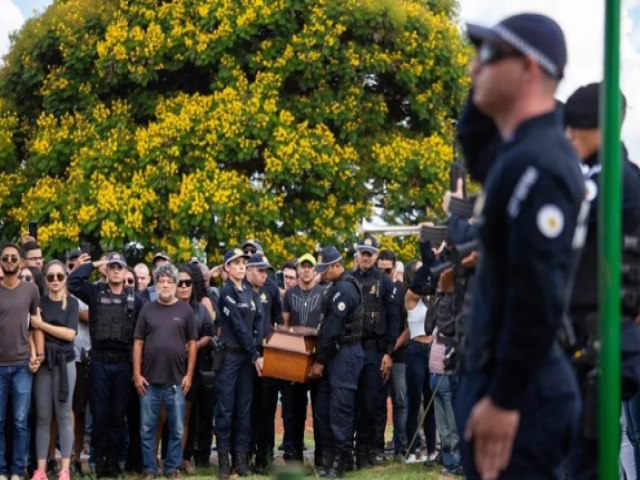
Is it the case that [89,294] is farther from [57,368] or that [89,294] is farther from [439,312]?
[439,312]

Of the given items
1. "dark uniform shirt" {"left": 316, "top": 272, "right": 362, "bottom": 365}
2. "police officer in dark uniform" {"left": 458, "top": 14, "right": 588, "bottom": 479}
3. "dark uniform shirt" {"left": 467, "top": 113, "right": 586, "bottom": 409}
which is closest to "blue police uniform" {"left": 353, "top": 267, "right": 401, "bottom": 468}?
"dark uniform shirt" {"left": 316, "top": 272, "right": 362, "bottom": 365}

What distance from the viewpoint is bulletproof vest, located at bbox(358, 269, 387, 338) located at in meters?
16.0

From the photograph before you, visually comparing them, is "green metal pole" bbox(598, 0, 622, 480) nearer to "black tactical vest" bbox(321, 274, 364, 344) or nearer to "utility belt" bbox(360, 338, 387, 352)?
"black tactical vest" bbox(321, 274, 364, 344)

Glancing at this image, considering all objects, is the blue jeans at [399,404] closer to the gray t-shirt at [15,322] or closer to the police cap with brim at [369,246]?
the police cap with brim at [369,246]

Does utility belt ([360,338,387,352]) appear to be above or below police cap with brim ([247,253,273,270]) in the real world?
below

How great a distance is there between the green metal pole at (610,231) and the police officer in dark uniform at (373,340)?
12.0m

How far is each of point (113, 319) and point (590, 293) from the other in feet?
29.7

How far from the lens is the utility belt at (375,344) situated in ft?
53.4

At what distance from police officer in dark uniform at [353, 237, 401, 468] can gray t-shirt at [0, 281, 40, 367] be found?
426 centimetres

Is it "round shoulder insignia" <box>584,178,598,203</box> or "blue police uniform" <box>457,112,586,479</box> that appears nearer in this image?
"blue police uniform" <box>457,112,586,479</box>

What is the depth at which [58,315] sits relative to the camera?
45.0ft

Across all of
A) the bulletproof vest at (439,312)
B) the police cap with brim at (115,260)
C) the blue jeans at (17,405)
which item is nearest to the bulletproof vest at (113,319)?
the police cap with brim at (115,260)

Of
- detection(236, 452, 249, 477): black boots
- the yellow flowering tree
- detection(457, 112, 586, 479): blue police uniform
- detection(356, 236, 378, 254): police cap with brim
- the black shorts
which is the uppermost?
the yellow flowering tree

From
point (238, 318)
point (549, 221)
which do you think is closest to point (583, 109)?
point (549, 221)
